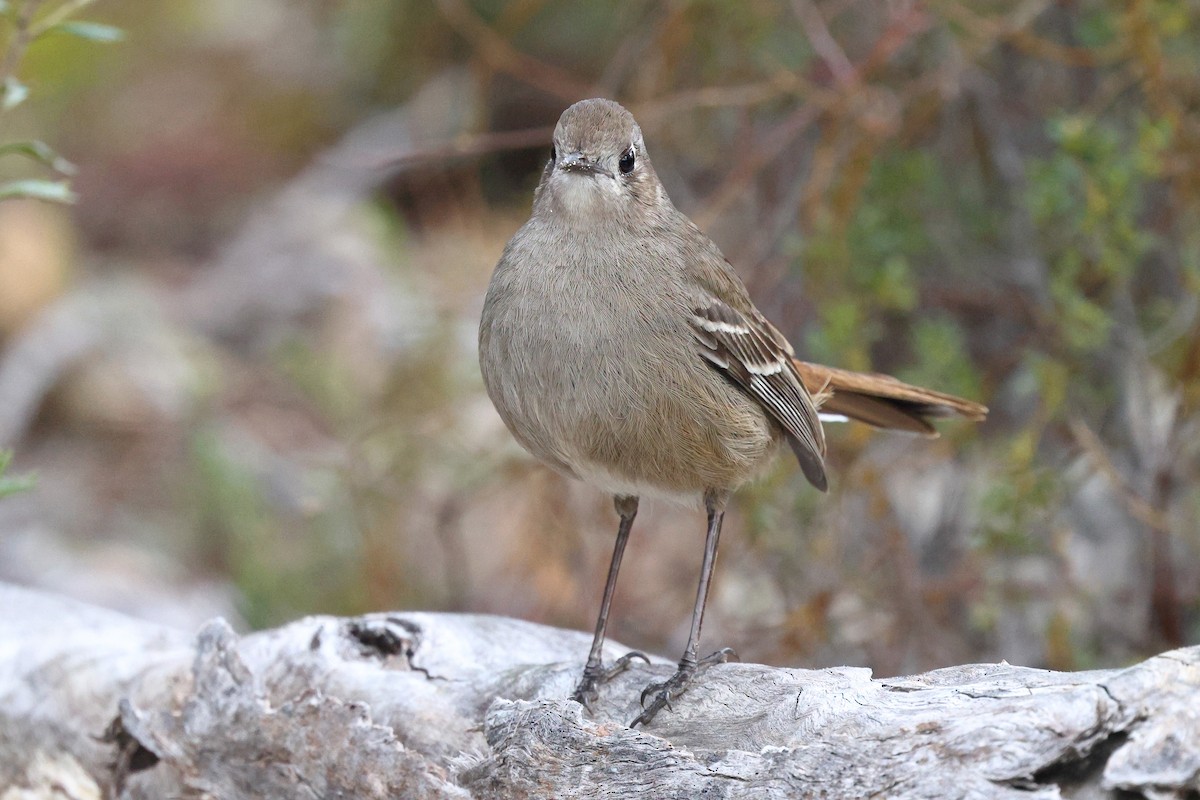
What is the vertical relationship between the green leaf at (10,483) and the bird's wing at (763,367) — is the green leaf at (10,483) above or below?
below

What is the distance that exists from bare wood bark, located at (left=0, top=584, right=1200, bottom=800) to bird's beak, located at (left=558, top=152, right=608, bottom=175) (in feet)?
4.51

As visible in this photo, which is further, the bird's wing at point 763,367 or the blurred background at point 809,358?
the blurred background at point 809,358

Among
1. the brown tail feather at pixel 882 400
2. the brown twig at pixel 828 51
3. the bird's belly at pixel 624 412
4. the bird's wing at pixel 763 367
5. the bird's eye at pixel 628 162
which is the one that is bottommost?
the bird's belly at pixel 624 412

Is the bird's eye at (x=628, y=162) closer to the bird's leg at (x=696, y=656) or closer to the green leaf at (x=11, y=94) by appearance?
the bird's leg at (x=696, y=656)

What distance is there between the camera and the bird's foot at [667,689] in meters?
3.43

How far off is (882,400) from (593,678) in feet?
4.92

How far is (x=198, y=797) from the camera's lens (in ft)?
11.9

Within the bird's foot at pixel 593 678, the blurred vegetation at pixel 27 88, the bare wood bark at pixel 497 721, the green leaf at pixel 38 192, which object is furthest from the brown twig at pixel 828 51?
the green leaf at pixel 38 192

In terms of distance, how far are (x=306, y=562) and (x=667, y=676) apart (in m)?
3.02

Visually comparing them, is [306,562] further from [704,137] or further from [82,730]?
[704,137]

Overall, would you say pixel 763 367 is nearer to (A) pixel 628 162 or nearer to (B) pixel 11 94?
(A) pixel 628 162

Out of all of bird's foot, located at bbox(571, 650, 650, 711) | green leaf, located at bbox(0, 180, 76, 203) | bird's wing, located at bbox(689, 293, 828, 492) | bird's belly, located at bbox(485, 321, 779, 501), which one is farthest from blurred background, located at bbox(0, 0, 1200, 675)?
bird's foot, located at bbox(571, 650, 650, 711)

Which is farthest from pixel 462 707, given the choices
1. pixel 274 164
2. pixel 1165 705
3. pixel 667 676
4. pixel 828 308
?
pixel 274 164

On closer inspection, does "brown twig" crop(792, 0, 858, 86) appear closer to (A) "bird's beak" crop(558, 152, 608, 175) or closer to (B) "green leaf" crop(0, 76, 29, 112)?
(A) "bird's beak" crop(558, 152, 608, 175)
